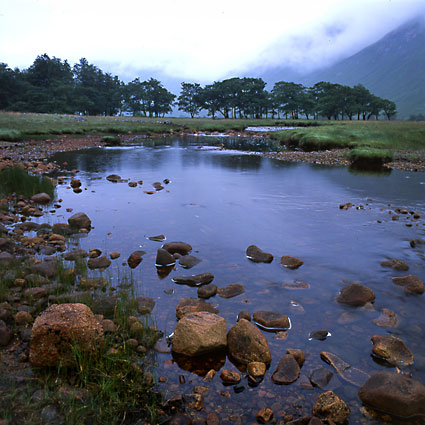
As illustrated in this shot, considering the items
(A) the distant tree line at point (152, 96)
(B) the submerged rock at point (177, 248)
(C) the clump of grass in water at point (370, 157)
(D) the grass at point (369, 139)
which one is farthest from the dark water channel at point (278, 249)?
(A) the distant tree line at point (152, 96)

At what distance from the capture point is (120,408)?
421cm

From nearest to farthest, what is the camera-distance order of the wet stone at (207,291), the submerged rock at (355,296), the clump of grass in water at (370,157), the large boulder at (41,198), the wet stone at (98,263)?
the submerged rock at (355,296) < the wet stone at (207,291) < the wet stone at (98,263) < the large boulder at (41,198) < the clump of grass in water at (370,157)

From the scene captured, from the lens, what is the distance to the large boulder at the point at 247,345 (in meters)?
5.31

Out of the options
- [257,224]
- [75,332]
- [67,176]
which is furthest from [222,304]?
[67,176]

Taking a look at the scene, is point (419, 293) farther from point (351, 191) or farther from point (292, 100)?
point (292, 100)

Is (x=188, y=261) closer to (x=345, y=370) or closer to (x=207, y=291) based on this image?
(x=207, y=291)

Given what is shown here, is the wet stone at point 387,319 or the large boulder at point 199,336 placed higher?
the large boulder at point 199,336

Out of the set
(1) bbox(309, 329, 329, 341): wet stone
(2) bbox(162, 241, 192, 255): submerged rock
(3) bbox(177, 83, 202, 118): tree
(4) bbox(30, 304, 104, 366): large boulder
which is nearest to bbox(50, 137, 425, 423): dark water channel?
(1) bbox(309, 329, 329, 341): wet stone

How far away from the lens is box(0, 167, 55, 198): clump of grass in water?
50.5 feet

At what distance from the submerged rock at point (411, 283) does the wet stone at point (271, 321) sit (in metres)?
3.12

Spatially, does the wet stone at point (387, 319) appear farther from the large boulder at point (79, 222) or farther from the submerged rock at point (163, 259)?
the large boulder at point (79, 222)

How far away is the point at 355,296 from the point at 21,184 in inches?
577

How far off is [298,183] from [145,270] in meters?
14.7

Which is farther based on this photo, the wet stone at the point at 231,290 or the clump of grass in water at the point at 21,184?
the clump of grass in water at the point at 21,184
